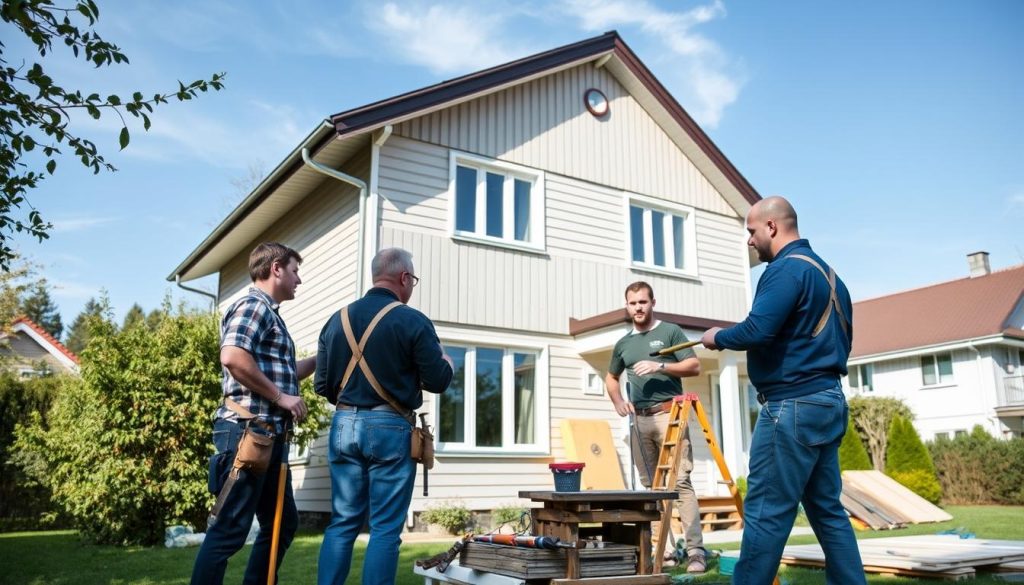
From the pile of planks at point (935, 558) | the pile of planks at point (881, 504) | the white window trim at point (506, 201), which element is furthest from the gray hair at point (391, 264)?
the pile of planks at point (881, 504)

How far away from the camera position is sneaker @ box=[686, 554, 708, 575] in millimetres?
5422

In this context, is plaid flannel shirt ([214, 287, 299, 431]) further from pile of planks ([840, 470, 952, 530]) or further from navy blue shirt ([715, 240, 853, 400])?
pile of planks ([840, 470, 952, 530])

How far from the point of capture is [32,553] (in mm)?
8281

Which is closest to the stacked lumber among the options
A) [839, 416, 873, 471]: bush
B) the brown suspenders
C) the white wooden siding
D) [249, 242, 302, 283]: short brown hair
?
the brown suspenders

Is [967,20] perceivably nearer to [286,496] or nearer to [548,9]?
[548,9]

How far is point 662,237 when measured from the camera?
1327 cm

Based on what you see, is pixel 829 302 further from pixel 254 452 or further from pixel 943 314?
pixel 943 314

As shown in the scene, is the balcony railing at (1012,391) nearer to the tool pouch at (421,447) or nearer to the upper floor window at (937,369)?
the upper floor window at (937,369)

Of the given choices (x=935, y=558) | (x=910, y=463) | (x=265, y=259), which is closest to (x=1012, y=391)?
(x=910, y=463)

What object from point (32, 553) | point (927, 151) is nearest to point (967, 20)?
point (927, 151)

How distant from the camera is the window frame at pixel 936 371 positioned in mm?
26705

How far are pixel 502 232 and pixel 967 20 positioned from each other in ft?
27.4

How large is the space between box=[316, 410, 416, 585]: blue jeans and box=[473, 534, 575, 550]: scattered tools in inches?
29.6

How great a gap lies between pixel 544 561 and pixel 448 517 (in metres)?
5.90
